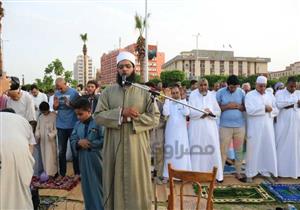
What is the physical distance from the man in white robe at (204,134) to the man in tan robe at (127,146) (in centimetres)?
243

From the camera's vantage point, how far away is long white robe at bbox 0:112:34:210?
8.91ft

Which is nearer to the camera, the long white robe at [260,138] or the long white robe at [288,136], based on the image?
the long white robe at [260,138]

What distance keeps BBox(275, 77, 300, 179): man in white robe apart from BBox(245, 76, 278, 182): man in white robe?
0.28 meters

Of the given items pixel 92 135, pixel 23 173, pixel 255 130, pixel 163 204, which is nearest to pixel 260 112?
pixel 255 130

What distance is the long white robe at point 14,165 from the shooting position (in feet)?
8.91

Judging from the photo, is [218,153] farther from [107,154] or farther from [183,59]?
[183,59]

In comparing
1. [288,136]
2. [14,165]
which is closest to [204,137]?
[288,136]

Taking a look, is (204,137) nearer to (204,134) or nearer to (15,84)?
(204,134)

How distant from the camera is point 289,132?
6508mm

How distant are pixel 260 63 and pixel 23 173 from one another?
12404 cm

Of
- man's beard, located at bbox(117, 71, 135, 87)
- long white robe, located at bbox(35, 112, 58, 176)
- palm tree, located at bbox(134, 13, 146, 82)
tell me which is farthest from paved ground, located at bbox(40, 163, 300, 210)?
palm tree, located at bbox(134, 13, 146, 82)

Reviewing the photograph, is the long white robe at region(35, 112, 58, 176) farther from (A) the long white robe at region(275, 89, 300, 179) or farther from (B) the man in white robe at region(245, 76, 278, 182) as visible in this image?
(A) the long white robe at region(275, 89, 300, 179)

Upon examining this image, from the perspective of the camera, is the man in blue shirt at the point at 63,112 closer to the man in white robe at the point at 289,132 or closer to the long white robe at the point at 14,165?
the long white robe at the point at 14,165

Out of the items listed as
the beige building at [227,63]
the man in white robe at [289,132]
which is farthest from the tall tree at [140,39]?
the beige building at [227,63]
